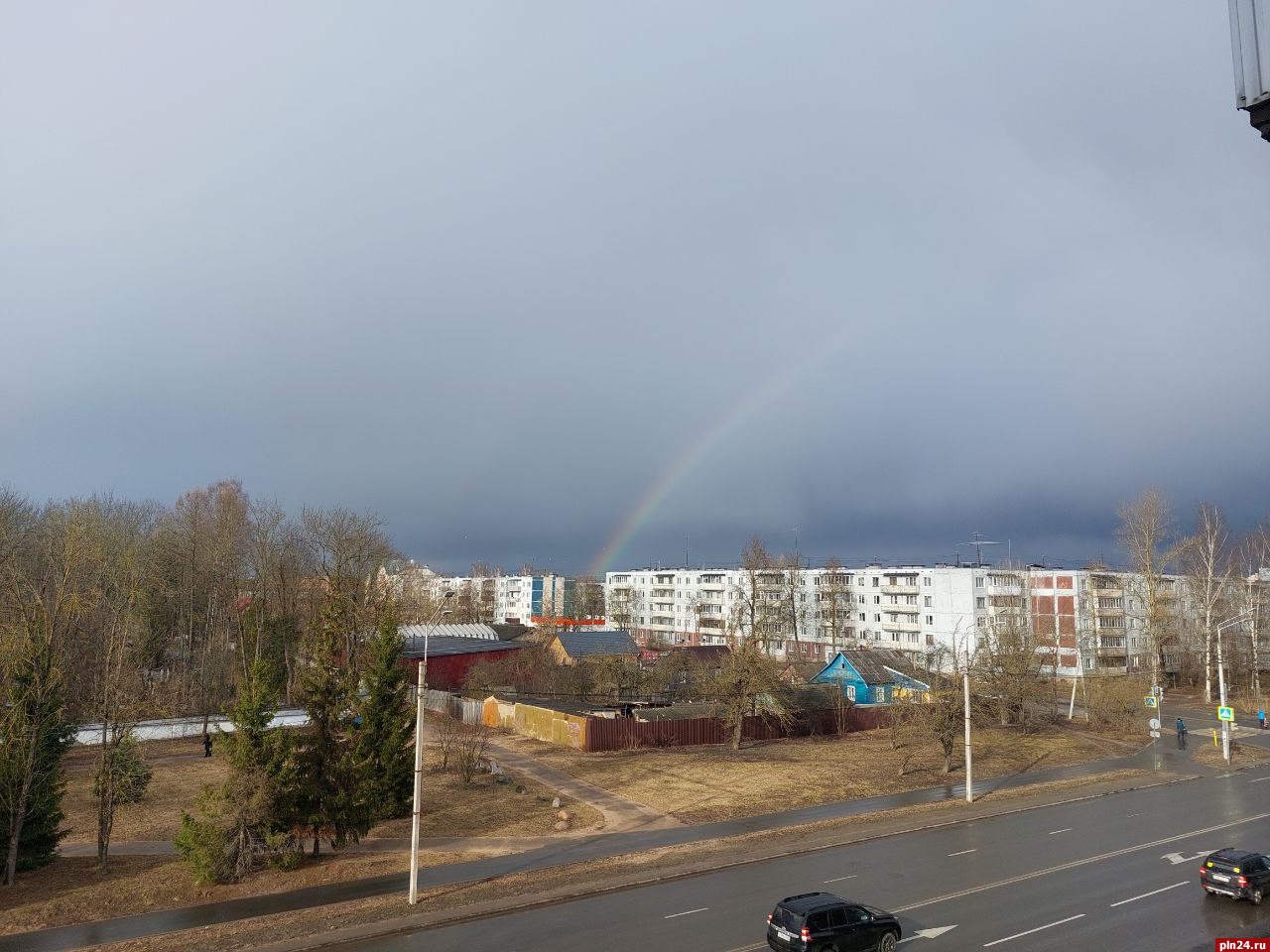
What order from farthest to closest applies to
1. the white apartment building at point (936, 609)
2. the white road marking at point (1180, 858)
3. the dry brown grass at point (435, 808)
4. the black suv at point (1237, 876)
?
the white apartment building at point (936, 609), the dry brown grass at point (435, 808), the white road marking at point (1180, 858), the black suv at point (1237, 876)

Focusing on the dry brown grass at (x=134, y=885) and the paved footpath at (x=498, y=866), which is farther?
the dry brown grass at (x=134, y=885)

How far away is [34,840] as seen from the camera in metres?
26.6

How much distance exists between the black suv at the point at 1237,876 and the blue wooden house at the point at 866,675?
47210 millimetres

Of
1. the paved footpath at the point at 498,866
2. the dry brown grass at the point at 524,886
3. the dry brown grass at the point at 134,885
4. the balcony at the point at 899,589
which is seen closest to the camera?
the dry brown grass at the point at 524,886

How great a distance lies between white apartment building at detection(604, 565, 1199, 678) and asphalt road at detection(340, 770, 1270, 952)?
4249cm

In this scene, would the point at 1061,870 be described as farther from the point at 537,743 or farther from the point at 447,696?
the point at 447,696

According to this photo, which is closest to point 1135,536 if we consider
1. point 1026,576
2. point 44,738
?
point 1026,576

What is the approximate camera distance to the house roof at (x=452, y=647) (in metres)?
81.9

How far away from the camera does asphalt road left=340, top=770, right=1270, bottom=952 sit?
19.4 metres

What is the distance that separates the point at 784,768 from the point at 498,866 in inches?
896

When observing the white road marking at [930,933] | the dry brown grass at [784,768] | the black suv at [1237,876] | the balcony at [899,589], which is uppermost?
the balcony at [899,589]

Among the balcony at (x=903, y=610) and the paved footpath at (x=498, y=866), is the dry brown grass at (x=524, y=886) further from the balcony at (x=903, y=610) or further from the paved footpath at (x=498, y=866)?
the balcony at (x=903, y=610)

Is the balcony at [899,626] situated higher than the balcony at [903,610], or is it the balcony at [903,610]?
the balcony at [903,610]

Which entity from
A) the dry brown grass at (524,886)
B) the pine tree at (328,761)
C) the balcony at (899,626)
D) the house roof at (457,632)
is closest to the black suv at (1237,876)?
the dry brown grass at (524,886)
